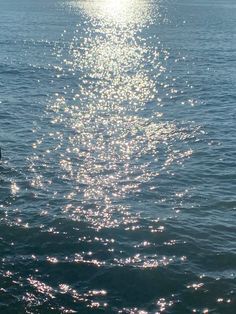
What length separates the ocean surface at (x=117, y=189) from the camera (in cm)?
2969

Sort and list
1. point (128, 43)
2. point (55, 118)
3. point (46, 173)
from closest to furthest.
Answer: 1. point (46, 173)
2. point (55, 118)
3. point (128, 43)

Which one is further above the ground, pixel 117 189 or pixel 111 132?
pixel 111 132

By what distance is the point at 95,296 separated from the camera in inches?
1137

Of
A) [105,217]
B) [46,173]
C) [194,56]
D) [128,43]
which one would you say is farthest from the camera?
[128,43]

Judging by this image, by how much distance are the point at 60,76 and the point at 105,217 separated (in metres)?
51.9

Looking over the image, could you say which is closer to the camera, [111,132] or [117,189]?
[117,189]

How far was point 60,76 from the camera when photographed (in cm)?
8538

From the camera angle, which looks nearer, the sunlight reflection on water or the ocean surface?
the ocean surface

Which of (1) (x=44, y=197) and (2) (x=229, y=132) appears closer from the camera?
(1) (x=44, y=197)

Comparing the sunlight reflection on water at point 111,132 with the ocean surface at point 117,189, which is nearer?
the ocean surface at point 117,189

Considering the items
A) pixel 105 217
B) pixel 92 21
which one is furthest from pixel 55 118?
pixel 92 21

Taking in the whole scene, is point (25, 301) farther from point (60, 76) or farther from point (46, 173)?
point (60, 76)

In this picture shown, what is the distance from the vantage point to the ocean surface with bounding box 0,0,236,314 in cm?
2969

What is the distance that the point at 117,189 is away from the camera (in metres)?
42.2
